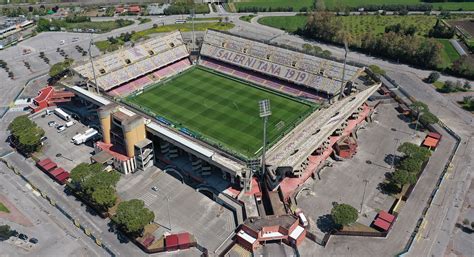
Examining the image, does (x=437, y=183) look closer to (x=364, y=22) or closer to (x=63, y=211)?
(x=63, y=211)

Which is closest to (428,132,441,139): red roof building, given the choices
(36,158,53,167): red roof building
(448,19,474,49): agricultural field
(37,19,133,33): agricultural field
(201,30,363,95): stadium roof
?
(201,30,363,95): stadium roof

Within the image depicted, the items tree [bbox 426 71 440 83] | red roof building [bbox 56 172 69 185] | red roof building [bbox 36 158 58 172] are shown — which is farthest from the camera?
tree [bbox 426 71 440 83]

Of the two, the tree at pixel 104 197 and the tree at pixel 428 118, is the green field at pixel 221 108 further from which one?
the tree at pixel 428 118

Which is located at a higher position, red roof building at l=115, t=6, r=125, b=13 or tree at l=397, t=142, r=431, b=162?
red roof building at l=115, t=6, r=125, b=13

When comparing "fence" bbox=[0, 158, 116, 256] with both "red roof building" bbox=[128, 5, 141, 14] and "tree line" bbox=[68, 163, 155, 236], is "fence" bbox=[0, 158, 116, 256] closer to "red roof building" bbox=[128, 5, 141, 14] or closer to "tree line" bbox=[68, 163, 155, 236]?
"tree line" bbox=[68, 163, 155, 236]

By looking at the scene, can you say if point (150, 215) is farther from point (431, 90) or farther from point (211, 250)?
point (431, 90)

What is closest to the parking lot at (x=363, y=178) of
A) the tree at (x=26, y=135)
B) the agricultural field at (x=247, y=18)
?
the tree at (x=26, y=135)

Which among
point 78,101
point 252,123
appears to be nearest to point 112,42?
point 78,101
